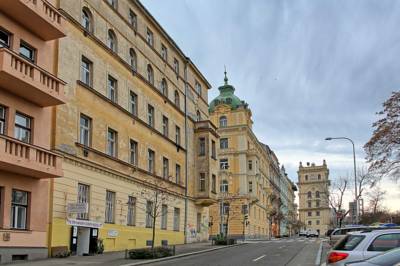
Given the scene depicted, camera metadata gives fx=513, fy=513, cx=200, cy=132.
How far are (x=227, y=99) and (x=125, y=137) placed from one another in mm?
54679

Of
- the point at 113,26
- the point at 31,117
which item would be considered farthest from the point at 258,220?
the point at 31,117

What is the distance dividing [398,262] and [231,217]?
71364 mm

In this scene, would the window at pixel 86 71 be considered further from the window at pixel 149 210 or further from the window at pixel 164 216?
the window at pixel 164 216

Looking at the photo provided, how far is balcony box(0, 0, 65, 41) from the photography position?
70.4 ft

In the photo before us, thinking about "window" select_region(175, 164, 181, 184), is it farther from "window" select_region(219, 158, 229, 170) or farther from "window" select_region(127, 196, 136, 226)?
"window" select_region(219, 158, 229, 170)

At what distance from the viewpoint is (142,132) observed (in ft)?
117

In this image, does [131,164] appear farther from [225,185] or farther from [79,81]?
[225,185]

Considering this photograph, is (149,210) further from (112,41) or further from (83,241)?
(112,41)

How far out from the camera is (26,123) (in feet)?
75.8

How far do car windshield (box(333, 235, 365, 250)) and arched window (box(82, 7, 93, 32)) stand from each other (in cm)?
2115

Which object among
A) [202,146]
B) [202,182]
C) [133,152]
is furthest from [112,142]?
[202,146]

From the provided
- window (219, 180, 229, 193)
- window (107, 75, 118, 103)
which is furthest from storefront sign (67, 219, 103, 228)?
window (219, 180, 229, 193)

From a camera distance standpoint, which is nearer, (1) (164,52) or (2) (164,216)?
(2) (164,216)

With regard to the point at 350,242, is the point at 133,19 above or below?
above
